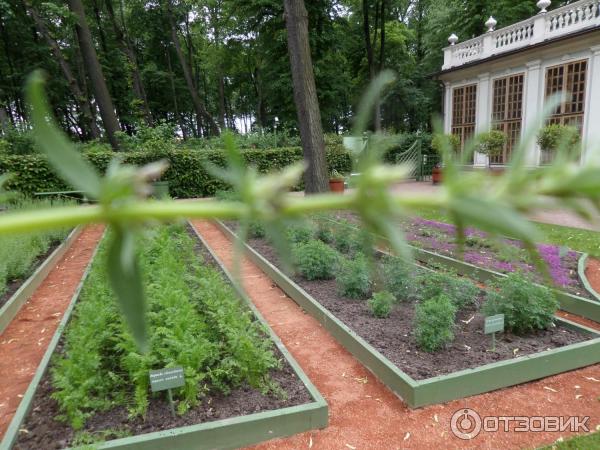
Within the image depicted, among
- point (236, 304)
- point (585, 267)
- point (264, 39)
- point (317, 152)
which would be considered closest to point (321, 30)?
point (264, 39)

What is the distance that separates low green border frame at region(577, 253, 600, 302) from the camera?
190 inches

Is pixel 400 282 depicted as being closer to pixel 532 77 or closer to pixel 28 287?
pixel 28 287

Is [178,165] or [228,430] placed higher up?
[178,165]

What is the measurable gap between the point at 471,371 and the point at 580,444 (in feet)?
2.50

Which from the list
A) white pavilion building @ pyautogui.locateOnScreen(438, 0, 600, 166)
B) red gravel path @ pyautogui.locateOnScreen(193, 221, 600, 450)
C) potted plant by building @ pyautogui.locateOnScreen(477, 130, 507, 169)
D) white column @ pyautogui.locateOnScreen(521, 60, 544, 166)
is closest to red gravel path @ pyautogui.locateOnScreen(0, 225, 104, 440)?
red gravel path @ pyautogui.locateOnScreen(193, 221, 600, 450)

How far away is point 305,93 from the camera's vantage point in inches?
367

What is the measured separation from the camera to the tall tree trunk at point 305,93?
A: 910 centimetres

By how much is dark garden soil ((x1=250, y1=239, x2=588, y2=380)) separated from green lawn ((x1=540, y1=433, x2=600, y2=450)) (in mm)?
762

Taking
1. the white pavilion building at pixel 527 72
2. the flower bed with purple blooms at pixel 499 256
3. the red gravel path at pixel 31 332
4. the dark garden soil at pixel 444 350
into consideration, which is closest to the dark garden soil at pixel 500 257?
the flower bed with purple blooms at pixel 499 256

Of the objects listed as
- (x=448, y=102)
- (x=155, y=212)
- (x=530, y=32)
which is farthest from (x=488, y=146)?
(x=448, y=102)

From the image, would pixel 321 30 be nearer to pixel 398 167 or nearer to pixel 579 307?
pixel 579 307

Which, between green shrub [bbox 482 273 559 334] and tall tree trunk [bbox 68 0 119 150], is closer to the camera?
green shrub [bbox 482 273 559 334]

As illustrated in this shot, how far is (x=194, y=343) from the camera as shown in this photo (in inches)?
121

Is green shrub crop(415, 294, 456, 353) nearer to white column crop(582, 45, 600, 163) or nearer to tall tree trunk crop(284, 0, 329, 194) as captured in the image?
tall tree trunk crop(284, 0, 329, 194)
